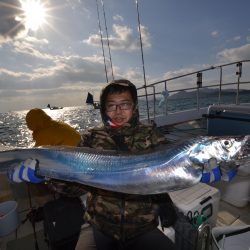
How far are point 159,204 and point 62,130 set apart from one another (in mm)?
2994

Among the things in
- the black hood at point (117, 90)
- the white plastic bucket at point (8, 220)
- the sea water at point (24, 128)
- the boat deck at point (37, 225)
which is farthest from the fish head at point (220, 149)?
the white plastic bucket at point (8, 220)

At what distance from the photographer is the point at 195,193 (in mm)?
3668

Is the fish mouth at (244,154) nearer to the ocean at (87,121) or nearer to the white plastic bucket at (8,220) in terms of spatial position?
the ocean at (87,121)

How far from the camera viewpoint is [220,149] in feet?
6.64

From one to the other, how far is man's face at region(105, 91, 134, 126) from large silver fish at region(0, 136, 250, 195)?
80 cm

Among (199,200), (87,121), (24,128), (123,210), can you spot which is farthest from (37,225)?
(24,128)

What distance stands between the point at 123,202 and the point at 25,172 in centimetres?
111

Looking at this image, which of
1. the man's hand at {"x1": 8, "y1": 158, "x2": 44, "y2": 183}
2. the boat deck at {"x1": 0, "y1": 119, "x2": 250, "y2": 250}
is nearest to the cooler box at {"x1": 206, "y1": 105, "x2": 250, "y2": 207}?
the boat deck at {"x1": 0, "y1": 119, "x2": 250, "y2": 250}

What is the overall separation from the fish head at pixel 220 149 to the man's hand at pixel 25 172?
5.30 feet

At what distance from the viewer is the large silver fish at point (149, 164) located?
6.63 ft

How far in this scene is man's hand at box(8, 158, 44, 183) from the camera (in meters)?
2.43

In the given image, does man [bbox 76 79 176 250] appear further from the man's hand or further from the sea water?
the sea water

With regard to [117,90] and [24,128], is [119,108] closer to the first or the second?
[117,90]

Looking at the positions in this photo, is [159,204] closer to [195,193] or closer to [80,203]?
[195,193]
